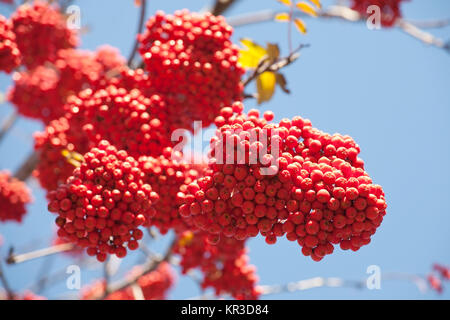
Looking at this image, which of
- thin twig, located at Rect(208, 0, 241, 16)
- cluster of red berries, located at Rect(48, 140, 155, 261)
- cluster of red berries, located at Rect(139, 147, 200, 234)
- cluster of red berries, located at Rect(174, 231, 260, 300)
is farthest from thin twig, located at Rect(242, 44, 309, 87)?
cluster of red berries, located at Rect(174, 231, 260, 300)

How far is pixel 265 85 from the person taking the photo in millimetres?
3512

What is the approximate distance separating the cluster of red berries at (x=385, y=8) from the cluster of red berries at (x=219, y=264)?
128 inches

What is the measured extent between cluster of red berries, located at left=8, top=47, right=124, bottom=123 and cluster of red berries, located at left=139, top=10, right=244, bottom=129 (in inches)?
73.9

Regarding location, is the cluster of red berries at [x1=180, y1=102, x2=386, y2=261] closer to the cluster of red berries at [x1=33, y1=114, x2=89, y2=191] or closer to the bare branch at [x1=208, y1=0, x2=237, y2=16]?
the cluster of red berries at [x1=33, y1=114, x2=89, y2=191]

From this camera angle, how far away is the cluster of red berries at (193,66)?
303 cm

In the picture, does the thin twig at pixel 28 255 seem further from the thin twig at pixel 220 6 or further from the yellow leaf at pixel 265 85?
the thin twig at pixel 220 6

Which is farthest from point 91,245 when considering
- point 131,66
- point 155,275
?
point 155,275

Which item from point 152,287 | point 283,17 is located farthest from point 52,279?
point 283,17

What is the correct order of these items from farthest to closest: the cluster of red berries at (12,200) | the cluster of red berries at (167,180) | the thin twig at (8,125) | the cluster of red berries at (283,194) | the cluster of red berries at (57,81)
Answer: the thin twig at (8,125), the cluster of red berries at (57,81), the cluster of red berries at (12,200), the cluster of red berries at (167,180), the cluster of red berries at (283,194)

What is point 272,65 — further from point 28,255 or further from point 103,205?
point 28,255

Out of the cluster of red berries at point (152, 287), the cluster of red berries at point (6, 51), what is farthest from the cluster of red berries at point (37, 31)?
the cluster of red berries at point (152, 287)

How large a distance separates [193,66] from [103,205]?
4.18ft

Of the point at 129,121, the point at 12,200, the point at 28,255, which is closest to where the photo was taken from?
the point at 129,121

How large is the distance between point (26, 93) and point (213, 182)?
404cm
